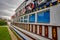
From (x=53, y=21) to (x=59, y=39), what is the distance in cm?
54

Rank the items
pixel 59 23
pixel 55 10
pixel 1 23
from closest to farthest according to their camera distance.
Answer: pixel 59 23 → pixel 55 10 → pixel 1 23

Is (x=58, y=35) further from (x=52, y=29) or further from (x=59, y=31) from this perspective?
(x=52, y=29)

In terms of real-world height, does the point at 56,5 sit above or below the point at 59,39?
above

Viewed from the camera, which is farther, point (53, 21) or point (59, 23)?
point (53, 21)

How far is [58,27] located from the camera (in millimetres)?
2836

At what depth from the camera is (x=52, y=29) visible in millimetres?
3115

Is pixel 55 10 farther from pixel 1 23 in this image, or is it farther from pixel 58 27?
pixel 1 23

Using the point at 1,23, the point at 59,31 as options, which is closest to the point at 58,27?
the point at 59,31

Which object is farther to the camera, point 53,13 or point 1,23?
point 1,23

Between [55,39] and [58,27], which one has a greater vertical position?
[58,27]

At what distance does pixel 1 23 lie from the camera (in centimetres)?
3356

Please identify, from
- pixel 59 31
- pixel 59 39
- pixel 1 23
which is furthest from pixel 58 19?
pixel 1 23

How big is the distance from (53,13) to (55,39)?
27.1 inches

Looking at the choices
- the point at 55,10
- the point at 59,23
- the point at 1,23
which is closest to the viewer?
the point at 59,23
